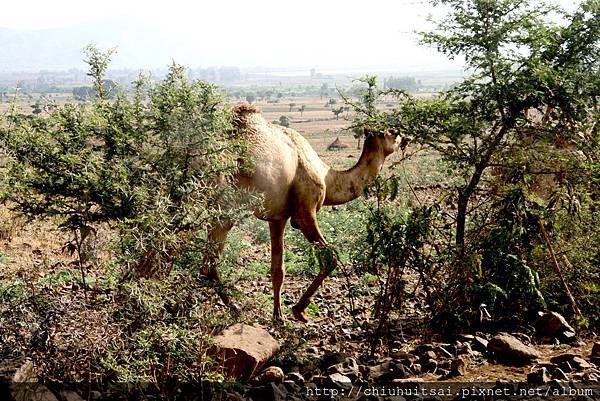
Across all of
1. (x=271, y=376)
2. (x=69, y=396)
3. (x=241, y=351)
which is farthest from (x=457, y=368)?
(x=69, y=396)

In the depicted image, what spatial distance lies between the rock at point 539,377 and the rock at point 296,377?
1.71 metres

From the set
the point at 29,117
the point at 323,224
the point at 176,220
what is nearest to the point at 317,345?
the point at 176,220

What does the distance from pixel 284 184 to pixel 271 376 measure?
2682mm

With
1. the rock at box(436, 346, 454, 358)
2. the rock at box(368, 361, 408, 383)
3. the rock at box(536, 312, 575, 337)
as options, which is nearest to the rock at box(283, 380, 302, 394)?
the rock at box(368, 361, 408, 383)

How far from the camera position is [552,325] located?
23.8ft

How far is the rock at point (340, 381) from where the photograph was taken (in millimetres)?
5854

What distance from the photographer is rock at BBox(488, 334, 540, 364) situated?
643 cm

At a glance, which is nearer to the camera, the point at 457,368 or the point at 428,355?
the point at 457,368

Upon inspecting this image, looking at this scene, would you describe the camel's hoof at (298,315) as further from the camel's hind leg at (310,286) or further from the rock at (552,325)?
the rock at (552,325)

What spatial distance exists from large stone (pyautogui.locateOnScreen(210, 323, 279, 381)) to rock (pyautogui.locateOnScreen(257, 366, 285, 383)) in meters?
0.07

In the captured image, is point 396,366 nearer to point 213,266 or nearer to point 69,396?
point 213,266

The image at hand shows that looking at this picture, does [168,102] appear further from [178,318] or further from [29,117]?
[178,318]

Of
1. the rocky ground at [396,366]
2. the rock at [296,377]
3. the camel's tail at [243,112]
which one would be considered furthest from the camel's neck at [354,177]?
the rock at [296,377]

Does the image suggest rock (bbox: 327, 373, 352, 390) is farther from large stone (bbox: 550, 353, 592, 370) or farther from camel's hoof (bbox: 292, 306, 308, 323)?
camel's hoof (bbox: 292, 306, 308, 323)
